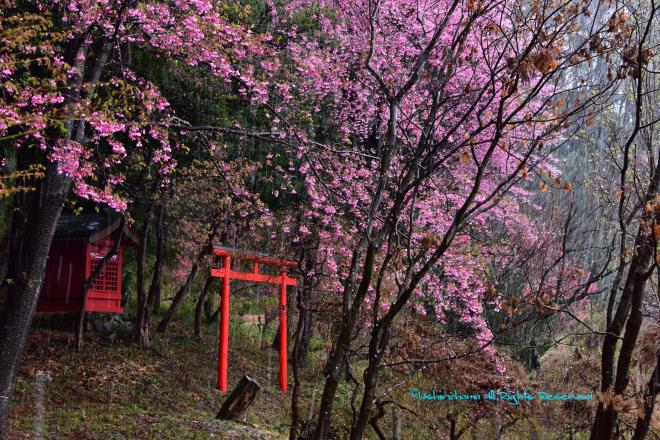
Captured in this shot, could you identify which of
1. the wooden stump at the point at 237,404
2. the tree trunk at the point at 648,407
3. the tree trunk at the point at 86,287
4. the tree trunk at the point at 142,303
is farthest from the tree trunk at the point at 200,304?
the tree trunk at the point at 648,407

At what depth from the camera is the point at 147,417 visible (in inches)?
344

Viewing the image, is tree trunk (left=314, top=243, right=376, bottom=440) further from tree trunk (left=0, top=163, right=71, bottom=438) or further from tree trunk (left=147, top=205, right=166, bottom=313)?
tree trunk (left=147, top=205, right=166, bottom=313)

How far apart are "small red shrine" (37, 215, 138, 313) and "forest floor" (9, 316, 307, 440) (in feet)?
2.18

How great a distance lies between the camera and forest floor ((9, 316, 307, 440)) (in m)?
7.99

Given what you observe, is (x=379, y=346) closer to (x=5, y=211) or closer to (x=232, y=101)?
(x=232, y=101)

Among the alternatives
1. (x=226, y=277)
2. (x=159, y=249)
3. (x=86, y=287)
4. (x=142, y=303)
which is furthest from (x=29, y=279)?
A: (x=159, y=249)

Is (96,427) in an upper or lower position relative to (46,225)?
lower

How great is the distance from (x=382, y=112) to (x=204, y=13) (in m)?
5.14

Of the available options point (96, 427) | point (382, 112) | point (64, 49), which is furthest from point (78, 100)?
point (382, 112)

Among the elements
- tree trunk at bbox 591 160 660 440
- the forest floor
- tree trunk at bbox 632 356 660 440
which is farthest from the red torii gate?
tree trunk at bbox 632 356 660 440

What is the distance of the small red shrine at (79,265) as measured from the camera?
37.0ft

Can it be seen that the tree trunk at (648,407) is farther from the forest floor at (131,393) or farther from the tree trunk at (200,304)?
the tree trunk at (200,304)

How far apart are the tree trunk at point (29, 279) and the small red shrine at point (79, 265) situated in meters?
4.68

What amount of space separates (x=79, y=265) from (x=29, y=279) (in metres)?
5.04
